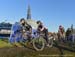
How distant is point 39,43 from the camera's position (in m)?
16.9

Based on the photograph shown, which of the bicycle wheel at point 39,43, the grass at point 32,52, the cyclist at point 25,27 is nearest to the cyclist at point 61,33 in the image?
the cyclist at point 25,27

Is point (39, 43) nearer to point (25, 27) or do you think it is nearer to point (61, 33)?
point (25, 27)

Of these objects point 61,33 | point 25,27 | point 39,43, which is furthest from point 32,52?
point 61,33

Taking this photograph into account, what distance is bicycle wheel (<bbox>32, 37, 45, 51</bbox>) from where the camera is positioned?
1666 cm

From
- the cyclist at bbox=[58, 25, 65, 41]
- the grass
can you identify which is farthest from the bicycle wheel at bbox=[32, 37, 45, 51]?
the cyclist at bbox=[58, 25, 65, 41]

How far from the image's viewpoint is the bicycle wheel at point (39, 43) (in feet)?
54.6

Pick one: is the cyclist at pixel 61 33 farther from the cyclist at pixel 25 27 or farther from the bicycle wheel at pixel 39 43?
the bicycle wheel at pixel 39 43

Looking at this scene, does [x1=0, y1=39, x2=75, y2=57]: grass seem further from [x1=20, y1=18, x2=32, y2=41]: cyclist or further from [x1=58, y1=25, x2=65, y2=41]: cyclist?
[x1=58, y1=25, x2=65, y2=41]: cyclist

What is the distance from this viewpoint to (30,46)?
17.7m

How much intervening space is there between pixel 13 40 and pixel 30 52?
14.8ft

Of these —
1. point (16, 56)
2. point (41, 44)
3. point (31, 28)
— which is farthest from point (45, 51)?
point (31, 28)

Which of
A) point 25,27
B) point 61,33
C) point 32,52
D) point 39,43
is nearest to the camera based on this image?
point 32,52

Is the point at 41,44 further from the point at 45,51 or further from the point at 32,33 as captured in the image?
the point at 32,33

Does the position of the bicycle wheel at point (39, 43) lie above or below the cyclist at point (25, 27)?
below
